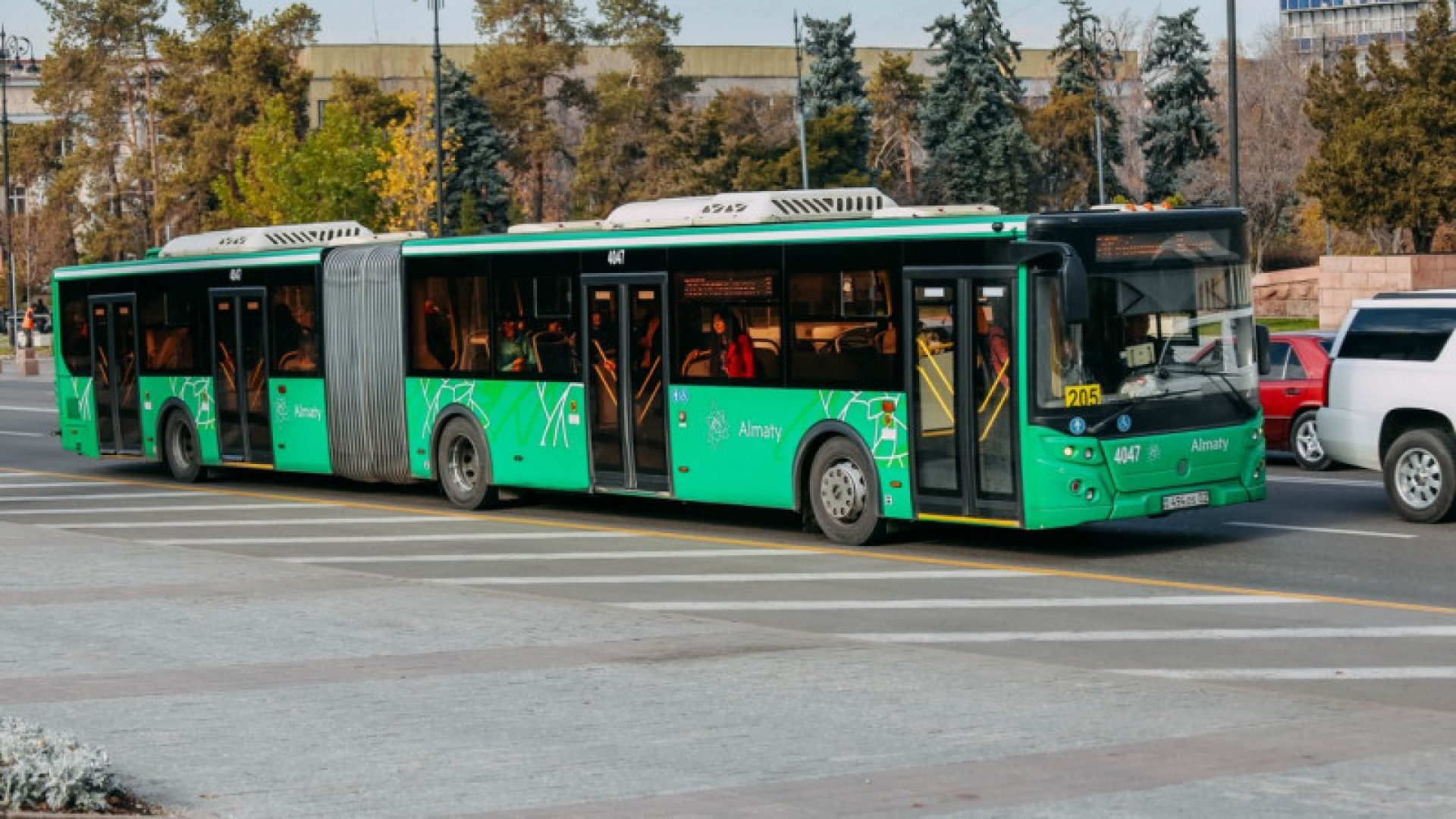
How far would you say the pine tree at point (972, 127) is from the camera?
82000mm

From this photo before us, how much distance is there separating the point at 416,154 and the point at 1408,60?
32885mm

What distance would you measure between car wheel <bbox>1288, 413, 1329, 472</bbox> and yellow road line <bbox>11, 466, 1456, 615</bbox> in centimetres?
779

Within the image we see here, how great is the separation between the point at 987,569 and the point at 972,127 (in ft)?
222

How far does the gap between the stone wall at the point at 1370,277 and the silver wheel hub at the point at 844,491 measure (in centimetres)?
3282

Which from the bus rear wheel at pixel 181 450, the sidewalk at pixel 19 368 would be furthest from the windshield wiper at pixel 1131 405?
the sidewalk at pixel 19 368

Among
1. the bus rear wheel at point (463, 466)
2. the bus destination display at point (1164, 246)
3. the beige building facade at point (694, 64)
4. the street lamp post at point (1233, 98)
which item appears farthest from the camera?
the beige building facade at point (694, 64)

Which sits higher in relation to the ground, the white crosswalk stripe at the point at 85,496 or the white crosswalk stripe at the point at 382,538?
the white crosswalk stripe at the point at 85,496

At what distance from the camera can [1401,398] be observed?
18031mm

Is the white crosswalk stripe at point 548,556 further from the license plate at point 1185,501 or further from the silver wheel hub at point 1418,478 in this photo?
the silver wheel hub at point 1418,478

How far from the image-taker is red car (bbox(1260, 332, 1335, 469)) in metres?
23.1

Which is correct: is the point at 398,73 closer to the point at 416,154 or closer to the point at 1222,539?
the point at 416,154

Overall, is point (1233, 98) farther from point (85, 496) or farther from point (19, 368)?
point (19, 368)

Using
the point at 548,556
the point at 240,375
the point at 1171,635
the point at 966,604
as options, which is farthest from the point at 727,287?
the point at 240,375

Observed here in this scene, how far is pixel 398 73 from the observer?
112m
